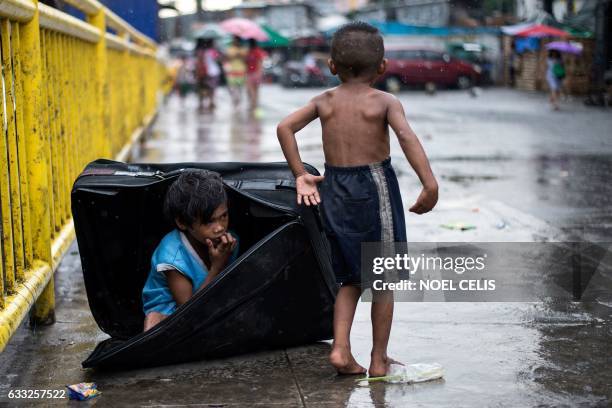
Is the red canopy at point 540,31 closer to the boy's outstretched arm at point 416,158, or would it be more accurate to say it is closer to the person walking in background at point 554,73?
the person walking in background at point 554,73

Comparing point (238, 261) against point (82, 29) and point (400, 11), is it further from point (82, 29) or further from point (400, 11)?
point (400, 11)

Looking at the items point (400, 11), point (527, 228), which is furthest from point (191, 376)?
point (400, 11)

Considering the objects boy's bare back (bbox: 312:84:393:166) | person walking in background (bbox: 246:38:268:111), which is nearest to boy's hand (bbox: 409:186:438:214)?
boy's bare back (bbox: 312:84:393:166)

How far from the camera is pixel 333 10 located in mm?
76375

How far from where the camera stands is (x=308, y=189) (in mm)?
3387

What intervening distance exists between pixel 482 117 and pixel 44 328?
15599 mm

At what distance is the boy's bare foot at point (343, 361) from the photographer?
327 centimetres

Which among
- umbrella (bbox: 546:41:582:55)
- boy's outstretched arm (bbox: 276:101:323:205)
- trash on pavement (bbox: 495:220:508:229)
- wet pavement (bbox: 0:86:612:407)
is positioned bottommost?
wet pavement (bbox: 0:86:612:407)

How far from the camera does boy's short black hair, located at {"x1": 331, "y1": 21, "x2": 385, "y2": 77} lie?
3.33 meters

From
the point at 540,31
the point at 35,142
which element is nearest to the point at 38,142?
the point at 35,142

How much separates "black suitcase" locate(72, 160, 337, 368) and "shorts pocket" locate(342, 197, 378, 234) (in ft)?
0.85

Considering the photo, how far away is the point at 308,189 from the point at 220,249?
0.40 metres

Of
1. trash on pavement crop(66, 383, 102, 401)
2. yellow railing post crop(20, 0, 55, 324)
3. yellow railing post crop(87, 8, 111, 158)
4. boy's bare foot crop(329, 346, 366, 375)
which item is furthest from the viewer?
yellow railing post crop(87, 8, 111, 158)

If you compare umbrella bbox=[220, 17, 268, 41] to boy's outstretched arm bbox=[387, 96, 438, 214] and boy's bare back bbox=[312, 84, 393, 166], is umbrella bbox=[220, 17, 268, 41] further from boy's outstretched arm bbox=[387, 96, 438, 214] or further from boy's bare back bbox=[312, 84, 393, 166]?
boy's outstretched arm bbox=[387, 96, 438, 214]
